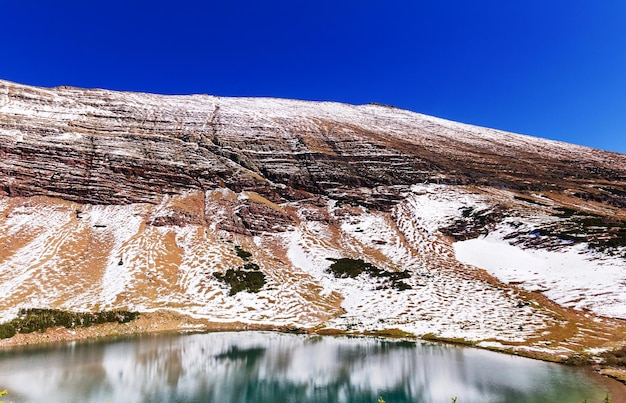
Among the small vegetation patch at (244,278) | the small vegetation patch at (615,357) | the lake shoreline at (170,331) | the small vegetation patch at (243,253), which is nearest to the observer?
the small vegetation patch at (615,357)

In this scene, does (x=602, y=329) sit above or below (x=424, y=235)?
below

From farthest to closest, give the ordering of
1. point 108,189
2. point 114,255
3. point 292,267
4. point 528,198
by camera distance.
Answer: point 528,198
point 108,189
point 292,267
point 114,255

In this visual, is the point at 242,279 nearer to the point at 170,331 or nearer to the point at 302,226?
the point at 170,331

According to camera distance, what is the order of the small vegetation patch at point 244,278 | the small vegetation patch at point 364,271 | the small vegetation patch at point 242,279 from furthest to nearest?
the small vegetation patch at point 364,271 → the small vegetation patch at point 244,278 → the small vegetation patch at point 242,279

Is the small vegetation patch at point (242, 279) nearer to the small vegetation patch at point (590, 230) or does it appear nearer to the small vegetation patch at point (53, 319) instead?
the small vegetation patch at point (53, 319)

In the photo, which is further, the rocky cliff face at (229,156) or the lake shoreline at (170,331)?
the rocky cliff face at (229,156)

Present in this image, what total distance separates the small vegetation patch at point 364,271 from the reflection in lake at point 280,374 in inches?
921

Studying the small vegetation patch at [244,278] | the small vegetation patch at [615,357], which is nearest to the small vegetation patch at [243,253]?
the small vegetation patch at [244,278]

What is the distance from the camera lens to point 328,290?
220 feet

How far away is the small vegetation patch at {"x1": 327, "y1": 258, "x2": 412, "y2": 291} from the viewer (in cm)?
6819

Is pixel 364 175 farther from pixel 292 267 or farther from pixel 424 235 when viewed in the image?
pixel 292 267

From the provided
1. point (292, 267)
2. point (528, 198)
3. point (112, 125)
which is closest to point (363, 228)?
point (292, 267)

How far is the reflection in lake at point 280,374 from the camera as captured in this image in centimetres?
2681

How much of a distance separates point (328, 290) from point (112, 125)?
364 feet
